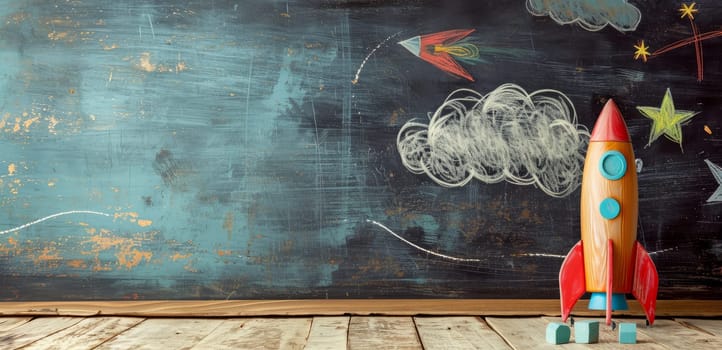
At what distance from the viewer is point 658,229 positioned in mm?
1792

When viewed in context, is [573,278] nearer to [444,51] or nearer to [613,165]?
[613,165]

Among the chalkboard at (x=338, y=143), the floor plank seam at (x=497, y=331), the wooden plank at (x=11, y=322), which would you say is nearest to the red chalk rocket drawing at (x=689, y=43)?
the chalkboard at (x=338, y=143)

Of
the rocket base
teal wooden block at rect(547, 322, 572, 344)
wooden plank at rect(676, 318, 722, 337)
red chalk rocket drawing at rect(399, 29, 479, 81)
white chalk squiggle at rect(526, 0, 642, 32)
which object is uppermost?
white chalk squiggle at rect(526, 0, 642, 32)

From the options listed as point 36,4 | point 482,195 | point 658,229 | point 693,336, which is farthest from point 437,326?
point 36,4

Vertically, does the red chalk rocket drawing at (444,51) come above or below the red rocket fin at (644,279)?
above

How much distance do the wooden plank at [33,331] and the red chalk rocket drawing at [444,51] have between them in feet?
3.47

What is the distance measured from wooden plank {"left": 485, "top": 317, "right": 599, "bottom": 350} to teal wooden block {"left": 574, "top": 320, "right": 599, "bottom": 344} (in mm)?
14

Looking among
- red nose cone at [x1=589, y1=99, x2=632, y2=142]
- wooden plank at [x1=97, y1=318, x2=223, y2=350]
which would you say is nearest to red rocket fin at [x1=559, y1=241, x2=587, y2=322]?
red nose cone at [x1=589, y1=99, x2=632, y2=142]

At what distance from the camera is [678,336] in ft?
4.77

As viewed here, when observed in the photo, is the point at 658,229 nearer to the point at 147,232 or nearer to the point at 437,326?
the point at 437,326

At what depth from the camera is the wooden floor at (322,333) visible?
1.36 metres

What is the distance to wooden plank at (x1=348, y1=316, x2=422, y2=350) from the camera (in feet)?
4.45

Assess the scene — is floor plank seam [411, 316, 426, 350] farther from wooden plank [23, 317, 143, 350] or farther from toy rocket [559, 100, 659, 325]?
wooden plank [23, 317, 143, 350]

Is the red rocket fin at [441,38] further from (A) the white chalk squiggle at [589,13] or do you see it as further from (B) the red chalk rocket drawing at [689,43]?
(B) the red chalk rocket drawing at [689,43]
